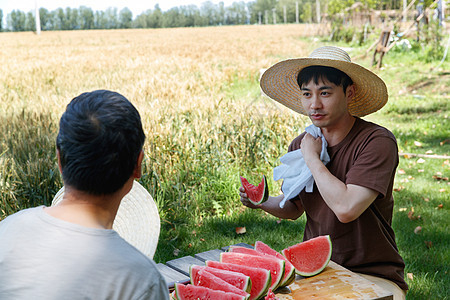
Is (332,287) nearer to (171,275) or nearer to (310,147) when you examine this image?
(310,147)

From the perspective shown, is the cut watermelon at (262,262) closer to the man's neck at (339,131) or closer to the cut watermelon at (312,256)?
the cut watermelon at (312,256)

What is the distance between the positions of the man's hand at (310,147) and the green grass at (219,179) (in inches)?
70.7

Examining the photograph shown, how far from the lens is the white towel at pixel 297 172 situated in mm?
2828

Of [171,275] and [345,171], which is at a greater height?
[345,171]

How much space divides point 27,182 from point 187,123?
8.49 feet

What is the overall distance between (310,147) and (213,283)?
97 cm

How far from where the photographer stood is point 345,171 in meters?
2.75

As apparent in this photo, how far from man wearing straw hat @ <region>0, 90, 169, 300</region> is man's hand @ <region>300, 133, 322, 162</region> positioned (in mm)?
1440

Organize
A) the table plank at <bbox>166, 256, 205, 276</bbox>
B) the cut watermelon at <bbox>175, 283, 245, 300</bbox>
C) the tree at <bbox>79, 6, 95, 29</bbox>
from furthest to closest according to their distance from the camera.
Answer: the tree at <bbox>79, 6, 95, 29</bbox> < the table plank at <bbox>166, 256, 205, 276</bbox> < the cut watermelon at <bbox>175, 283, 245, 300</bbox>

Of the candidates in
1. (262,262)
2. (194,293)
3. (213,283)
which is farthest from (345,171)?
(194,293)

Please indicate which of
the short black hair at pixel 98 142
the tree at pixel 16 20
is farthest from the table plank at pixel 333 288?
the tree at pixel 16 20

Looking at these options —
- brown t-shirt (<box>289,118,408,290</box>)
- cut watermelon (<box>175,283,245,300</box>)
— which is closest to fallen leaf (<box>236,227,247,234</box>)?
brown t-shirt (<box>289,118,408,290</box>)

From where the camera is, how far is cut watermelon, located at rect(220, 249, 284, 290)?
2.30 m

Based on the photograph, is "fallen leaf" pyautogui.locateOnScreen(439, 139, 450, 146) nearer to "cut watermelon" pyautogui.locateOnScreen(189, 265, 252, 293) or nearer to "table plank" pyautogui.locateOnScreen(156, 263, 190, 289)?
"table plank" pyautogui.locateOnScreen(156, 263, 190, 289)
